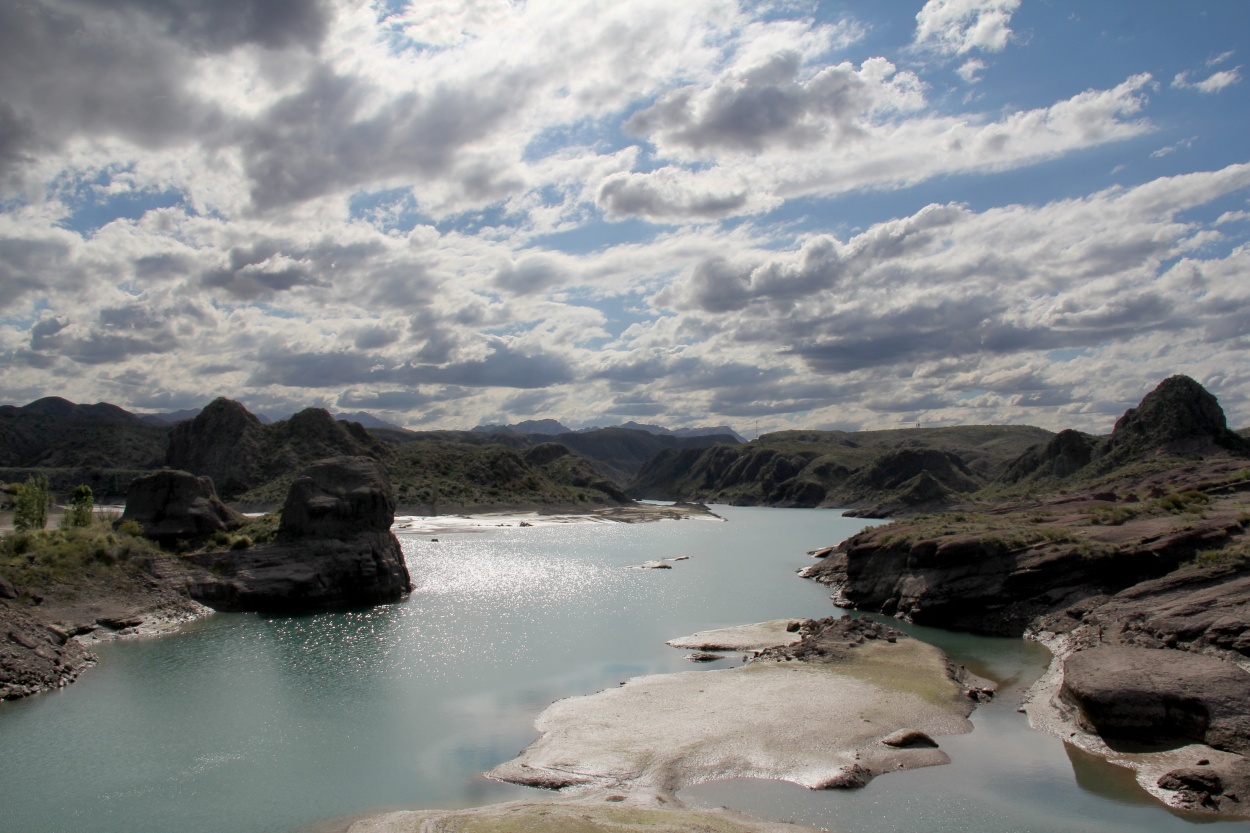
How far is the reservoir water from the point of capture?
22.5 m

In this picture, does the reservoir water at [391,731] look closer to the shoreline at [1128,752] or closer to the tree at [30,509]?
the shoreline at [1128,752]

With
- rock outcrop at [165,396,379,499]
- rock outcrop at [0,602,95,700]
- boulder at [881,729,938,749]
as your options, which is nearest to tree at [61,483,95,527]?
rock outcrop at [0,602,95,700]

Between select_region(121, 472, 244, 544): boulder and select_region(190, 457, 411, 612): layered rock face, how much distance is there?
311 cm

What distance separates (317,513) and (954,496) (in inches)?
6181

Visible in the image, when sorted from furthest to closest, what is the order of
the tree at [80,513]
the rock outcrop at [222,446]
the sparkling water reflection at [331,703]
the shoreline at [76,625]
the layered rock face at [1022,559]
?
1. the rock outcrop at [222,446]
2. the tree at [80,513]
3. the layered rock face at [1022,559]
4. the shoreline at [76,625]
5. the sparkling water reflection at [331,703]

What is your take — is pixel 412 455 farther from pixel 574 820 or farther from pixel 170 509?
pixel 574 820

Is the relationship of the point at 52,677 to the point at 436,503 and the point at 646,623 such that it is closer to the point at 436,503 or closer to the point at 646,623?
the point at 646,623

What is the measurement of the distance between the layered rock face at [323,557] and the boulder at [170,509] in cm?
311

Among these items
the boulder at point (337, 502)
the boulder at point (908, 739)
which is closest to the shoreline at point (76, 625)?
the boulder at point (337, 502)

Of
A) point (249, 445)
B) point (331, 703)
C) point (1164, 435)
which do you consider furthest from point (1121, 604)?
point (249, 445)

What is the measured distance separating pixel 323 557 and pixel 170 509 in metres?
11.2

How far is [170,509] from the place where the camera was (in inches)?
2253

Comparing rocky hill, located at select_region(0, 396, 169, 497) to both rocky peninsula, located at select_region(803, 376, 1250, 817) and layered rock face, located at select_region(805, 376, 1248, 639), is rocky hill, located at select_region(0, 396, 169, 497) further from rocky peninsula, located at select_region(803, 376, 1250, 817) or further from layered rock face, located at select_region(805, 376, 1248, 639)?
layered rock face, located at select_region(805, 376, 1248, 639)

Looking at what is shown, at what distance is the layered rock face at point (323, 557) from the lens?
5403cm
